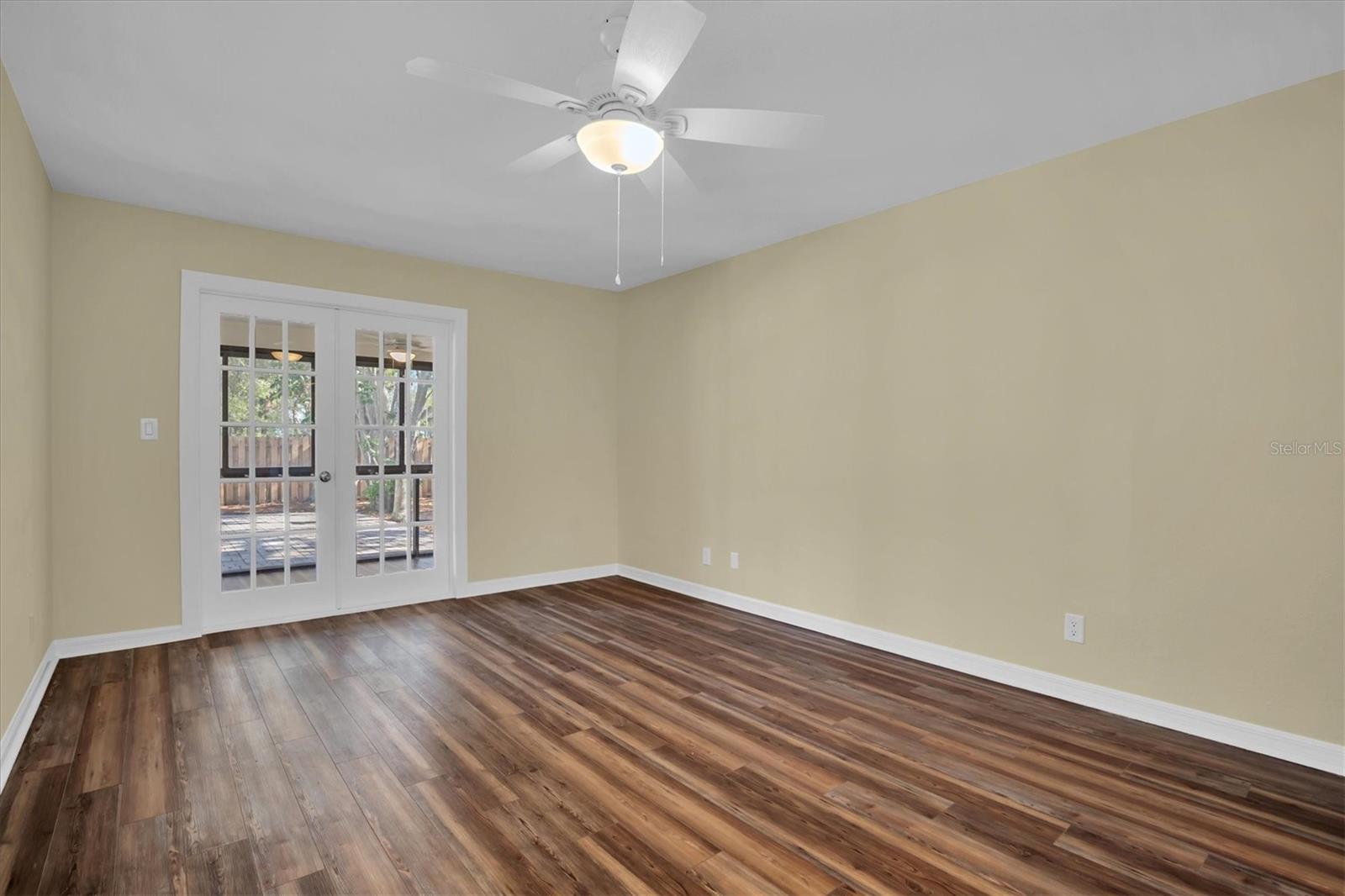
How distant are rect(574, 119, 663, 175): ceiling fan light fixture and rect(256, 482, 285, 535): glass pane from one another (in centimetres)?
333

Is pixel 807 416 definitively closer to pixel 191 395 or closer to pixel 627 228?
pixel 627 228

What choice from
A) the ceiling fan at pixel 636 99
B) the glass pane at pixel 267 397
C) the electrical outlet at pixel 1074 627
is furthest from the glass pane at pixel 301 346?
the electrical outlet at pixel 1074 627

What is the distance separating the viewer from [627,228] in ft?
13.8

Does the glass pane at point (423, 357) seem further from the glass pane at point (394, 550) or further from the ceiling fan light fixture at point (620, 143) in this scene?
the ceiling fan light fixture at point (620, 143)

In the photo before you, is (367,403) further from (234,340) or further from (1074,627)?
(1074,627)

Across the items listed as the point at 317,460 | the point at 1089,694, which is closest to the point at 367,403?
the point at 317,460

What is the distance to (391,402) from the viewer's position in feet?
15.8

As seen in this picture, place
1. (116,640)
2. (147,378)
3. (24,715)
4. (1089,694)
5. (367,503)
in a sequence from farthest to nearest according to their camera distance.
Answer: (367,503) → (147,378) → (116,640) → (1089,694) → (24,715)

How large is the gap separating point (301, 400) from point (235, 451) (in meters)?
0.50

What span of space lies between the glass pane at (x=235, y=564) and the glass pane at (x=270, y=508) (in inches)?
5.0

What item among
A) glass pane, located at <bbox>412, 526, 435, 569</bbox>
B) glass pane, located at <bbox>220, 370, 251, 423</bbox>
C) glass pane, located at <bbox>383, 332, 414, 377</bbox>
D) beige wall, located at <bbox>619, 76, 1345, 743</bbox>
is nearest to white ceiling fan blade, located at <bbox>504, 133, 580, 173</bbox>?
beige wall, located at <bbox>619, 76, 1345, 743</bbox>

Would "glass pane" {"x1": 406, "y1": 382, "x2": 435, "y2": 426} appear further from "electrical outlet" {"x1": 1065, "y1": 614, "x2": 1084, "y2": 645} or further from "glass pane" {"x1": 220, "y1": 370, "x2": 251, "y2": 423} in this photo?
"electrical outlet" {"x1": 1065, "y1": 614, "x2": 1084, "y2": 645}

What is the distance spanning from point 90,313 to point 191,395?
2.06ft

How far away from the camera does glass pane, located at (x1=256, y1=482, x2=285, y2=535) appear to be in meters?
4.27
